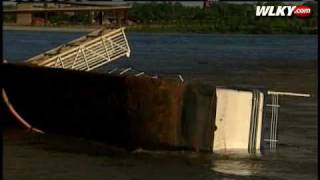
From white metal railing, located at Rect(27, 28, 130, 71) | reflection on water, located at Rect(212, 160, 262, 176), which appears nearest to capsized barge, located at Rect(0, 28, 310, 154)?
A: reflection on water, located at Rect(212, 160, 262, 176)

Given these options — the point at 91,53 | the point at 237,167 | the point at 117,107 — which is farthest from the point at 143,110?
the point at 91,53

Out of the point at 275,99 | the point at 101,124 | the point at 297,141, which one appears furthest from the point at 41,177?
the point at 275,99

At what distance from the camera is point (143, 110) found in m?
13.5

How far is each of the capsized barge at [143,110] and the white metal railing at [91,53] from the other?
8.32 ft

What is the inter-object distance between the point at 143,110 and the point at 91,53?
5.16 m

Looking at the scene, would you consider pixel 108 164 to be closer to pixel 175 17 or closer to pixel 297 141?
pixel 297 141

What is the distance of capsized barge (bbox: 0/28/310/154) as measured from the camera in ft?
43.5

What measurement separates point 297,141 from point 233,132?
222cm

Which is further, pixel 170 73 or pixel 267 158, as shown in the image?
pixel 170 73

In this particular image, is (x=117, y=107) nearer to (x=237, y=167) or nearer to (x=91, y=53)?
(x=237, y=167)

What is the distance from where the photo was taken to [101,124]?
565 inches

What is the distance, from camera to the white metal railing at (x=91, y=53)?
59.4ft

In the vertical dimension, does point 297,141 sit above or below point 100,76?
below

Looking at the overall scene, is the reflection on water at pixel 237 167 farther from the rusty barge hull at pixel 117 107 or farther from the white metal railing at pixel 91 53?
the white metal railing at pixel 91 53
